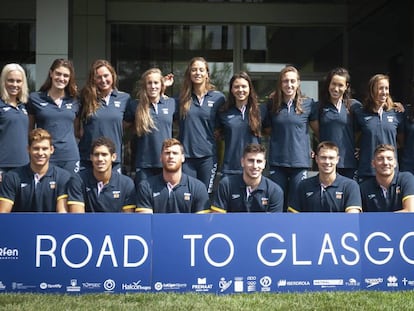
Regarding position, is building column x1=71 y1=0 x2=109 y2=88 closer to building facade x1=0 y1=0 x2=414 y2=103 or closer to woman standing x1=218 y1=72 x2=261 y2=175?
building facade x1=0 y1=0 x2=414 y2=103

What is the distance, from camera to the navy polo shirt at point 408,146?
726 cm

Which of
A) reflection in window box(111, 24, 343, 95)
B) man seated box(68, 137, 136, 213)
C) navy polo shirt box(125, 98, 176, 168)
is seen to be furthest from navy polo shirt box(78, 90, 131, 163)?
reflection in window box(111, 24, 343, 95)

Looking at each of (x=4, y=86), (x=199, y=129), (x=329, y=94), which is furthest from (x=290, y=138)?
(x=4, y=86)

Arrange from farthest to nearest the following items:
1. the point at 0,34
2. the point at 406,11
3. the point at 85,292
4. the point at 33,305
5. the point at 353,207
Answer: the point at 0,34 → the point at 406,11 → the point at 353,207 → the point at 85,292 → the point at 33,305

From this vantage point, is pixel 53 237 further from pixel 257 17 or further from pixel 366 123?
pixel 257 17

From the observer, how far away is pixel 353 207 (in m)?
6.09

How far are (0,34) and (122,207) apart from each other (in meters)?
7.30

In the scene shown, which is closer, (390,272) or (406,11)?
(390,272)

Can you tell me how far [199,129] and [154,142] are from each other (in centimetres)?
56

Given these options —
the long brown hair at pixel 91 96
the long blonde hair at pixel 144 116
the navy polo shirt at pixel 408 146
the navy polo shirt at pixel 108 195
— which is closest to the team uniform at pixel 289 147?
the navy polo shirt at pixel 408 146

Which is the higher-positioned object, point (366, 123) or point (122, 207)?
point (366, 123)

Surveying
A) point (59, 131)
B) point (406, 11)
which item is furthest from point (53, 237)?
point (406, 11)

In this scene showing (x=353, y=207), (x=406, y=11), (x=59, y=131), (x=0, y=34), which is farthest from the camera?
(x=0, y=34)

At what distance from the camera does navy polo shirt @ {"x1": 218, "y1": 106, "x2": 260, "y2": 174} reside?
7.03 m
